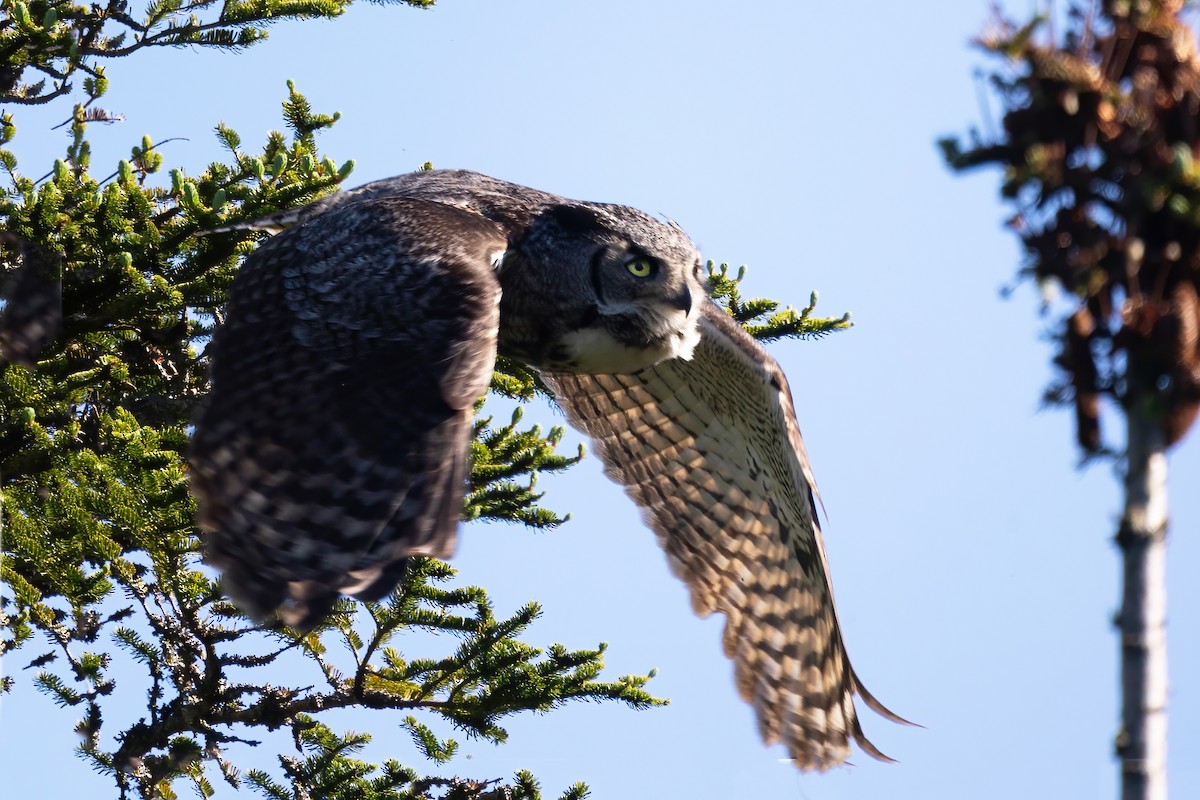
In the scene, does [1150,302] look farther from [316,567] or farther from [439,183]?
[439,183]

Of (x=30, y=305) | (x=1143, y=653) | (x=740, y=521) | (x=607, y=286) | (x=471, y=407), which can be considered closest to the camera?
(x=1143, y=653)

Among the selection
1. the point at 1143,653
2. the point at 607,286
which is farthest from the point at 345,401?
the point at 1143,653

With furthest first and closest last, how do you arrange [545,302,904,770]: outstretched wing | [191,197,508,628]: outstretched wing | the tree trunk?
[545,302,904,770]: outstretched wing < [191,197,508,628]: outstretched wing < the tree trunk

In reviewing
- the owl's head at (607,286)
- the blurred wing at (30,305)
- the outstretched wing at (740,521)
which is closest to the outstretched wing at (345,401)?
the owl's head at (607,286)

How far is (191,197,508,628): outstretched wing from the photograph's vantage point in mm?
4336

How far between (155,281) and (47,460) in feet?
2.77

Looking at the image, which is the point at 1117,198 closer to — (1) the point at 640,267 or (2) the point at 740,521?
(1) the point at 640,267

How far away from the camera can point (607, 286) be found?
19.1ft

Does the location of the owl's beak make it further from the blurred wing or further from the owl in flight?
the blurred wing

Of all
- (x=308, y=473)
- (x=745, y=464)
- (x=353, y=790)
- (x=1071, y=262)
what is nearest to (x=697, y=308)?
(x=745, y=464)

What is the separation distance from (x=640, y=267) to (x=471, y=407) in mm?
1563

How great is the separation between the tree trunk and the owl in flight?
230 centimetres

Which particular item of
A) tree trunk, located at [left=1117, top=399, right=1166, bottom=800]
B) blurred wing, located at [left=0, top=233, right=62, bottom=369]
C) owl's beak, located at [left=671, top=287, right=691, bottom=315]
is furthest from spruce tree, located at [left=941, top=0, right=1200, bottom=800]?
blurred wing, located at [left=0, top=233, right=62, bottom=369]

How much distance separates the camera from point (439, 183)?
20.5 ft
